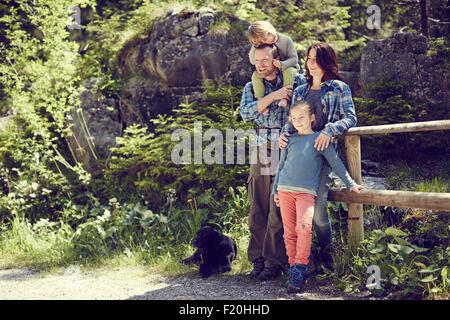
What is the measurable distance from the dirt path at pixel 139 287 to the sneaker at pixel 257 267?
0.24 ft

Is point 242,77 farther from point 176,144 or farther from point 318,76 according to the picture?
point 318,76

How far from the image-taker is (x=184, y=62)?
899 centimetres

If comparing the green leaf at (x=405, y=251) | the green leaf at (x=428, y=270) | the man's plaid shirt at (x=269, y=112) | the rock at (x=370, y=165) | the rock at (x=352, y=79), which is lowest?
the green leaf at (x=428, y=270)

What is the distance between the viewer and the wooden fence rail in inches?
184

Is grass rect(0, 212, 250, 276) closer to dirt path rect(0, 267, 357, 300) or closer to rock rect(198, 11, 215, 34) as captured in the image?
dirt path rect(0, 267, 357, 300)

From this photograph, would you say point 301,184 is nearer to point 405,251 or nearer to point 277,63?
point 405,251

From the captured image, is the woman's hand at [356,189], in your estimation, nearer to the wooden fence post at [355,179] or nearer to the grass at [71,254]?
the wooden fence post at [355,179]

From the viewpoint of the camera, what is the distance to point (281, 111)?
18.0 ft

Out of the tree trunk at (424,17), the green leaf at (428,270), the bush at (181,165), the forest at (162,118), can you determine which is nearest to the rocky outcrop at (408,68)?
the forest at (162,118)

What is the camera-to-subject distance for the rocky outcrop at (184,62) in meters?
8.88

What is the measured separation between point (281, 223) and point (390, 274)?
3.45 feet

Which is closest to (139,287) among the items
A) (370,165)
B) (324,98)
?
(324,98)

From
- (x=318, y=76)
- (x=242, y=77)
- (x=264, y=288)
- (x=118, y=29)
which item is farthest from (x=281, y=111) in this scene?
(x=118, y=29)

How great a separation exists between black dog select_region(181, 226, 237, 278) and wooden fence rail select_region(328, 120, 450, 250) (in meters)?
1.20
